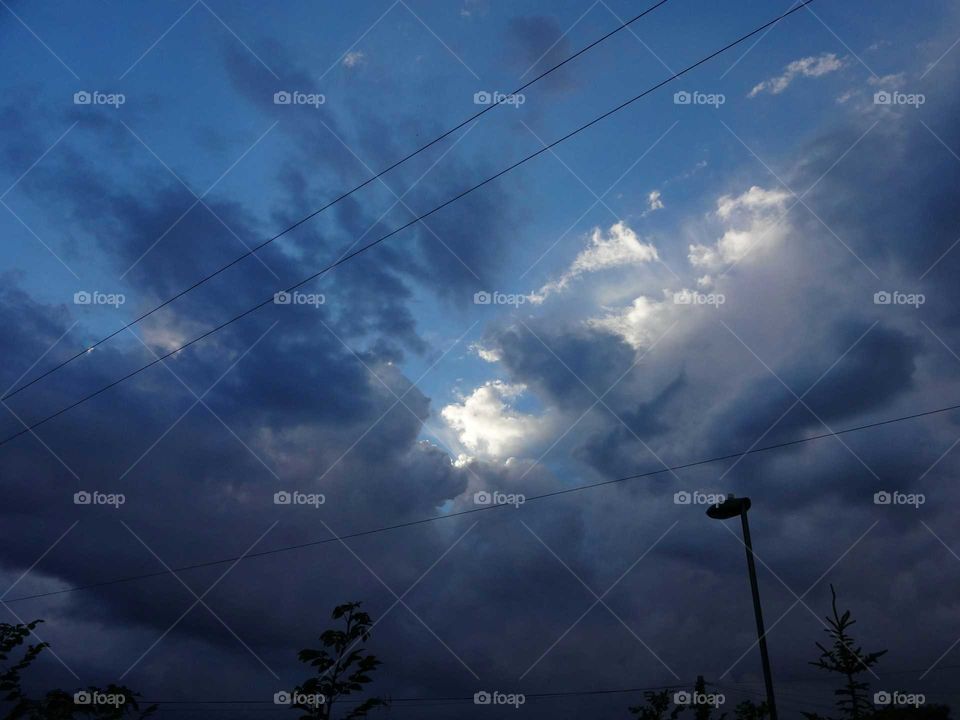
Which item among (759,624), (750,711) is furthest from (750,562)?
(750,711)

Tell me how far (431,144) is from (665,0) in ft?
17.6

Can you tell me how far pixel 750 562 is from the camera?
14758 mm

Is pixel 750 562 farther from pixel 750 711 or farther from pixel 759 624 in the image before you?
pixel 750 711

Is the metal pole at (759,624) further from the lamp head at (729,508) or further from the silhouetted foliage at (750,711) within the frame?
the silhouetted foliage at (750,711)

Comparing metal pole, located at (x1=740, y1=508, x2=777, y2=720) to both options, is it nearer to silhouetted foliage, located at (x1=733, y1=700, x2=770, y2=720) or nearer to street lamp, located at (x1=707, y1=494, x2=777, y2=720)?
street lamp, located at (x1=707, y1=494, x2=777, y2=720)

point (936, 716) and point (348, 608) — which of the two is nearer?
point (936, 716)

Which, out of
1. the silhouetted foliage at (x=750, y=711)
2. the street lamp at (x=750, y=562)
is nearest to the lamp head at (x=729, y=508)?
the street lamp at (x=750, y=562)

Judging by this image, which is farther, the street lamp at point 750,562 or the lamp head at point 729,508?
the lamp head at point 729,508

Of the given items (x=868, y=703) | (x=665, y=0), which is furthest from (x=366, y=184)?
(x=868, y=703)

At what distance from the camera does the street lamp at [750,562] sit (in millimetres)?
13492

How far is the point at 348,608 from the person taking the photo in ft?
42.1

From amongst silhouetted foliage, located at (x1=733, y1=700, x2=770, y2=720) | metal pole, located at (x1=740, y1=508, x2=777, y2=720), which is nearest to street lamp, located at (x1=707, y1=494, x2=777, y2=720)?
metal pole, located at (x1=740, y1=508, x2=777, y2=720)

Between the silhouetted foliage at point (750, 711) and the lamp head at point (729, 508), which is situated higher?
the lamp head at point (729, 508)

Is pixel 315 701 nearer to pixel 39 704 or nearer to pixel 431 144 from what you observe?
pixel 39 704
